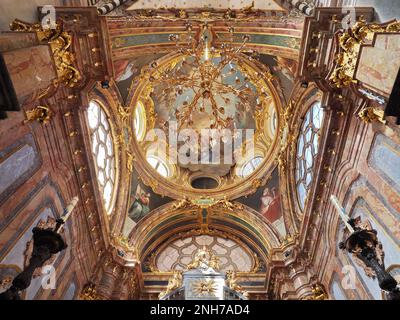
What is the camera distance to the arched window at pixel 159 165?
53.7 ft

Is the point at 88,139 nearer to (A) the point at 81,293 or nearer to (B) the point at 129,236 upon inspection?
(A) the point at 81,293

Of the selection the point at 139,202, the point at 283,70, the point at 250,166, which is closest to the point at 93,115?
the point at 139,202

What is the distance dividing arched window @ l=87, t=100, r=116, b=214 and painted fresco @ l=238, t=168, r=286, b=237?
5.74m

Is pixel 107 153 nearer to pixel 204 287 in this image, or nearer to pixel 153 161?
pixel 153 161

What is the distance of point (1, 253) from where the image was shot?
6.03 metres

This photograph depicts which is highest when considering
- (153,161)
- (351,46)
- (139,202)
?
(153,161)

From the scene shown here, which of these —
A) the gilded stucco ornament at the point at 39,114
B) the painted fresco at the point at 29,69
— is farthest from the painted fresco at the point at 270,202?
the painted fresco at the point at 29,69

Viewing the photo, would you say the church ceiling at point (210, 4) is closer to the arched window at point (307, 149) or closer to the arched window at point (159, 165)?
the arched window at point (307, 149)

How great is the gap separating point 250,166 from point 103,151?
729 centimetres

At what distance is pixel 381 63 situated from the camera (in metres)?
5.90

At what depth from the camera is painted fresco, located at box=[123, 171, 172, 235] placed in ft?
45.4

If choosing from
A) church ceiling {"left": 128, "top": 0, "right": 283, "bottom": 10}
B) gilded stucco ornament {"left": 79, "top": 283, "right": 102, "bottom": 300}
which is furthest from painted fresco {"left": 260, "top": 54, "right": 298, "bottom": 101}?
gilded stucco ornament {"left": 79, "top": 283, "right": 102, "bottom": 300}

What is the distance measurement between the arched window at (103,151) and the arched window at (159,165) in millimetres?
3430

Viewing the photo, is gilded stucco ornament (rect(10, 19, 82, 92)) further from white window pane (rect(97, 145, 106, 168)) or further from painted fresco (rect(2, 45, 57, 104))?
white window pane (rect(97, 145, 106, 168))
